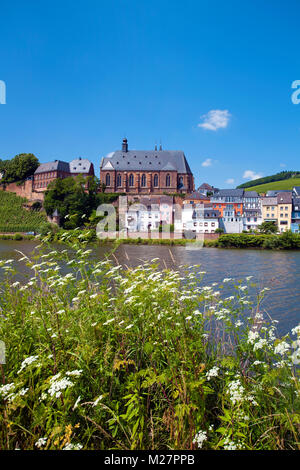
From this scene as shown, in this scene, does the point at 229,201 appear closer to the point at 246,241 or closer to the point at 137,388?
the point at 246,241

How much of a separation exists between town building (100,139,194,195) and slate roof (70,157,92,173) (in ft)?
13.7

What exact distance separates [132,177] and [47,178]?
78.6 feet

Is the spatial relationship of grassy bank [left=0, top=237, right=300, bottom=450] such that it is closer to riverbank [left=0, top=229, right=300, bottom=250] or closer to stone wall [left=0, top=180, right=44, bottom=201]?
riverbank [left=0, top=229, right=300, bottom=250]

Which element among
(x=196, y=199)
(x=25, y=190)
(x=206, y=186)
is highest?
(x=206, y=186)

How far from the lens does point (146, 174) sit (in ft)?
304

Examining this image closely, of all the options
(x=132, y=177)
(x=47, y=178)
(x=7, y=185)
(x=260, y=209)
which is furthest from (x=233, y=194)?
(x=7, y=185)

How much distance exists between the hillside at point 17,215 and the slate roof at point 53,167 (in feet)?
34.3

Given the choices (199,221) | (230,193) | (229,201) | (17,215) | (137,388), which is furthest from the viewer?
(17,215)

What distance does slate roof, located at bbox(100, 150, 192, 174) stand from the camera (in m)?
93.3

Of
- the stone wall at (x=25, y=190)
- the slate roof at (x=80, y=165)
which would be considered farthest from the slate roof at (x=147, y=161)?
the stone wall at (x=25, y=190)

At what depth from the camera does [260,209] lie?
73188mm

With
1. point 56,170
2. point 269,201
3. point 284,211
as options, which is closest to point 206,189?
point 269,201

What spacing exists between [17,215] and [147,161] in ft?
133

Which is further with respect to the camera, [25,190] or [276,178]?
[276,178]
